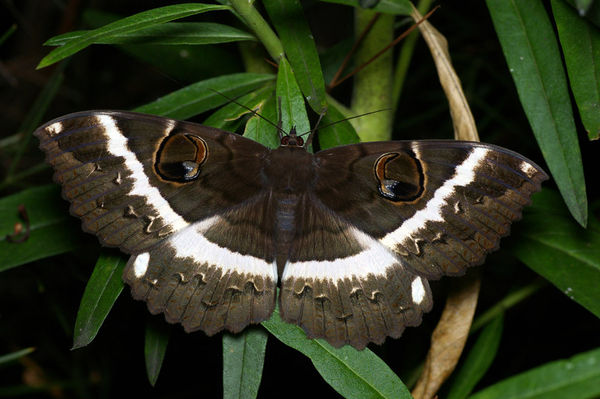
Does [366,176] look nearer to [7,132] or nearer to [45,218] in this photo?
[45,218]

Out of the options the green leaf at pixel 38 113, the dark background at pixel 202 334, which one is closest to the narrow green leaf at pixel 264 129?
the dark background at pixel 202 334

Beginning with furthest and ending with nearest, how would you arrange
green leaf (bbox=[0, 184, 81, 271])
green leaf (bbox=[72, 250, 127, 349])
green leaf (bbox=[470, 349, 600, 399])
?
green leaf (bbox=[0, 184, 81, 271]), green leaf (bbox=[72, 250, 127, 349]), green leaf (bbox=[470, 349, 600, 399])

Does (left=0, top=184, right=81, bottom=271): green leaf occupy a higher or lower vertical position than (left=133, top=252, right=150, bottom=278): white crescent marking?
lower

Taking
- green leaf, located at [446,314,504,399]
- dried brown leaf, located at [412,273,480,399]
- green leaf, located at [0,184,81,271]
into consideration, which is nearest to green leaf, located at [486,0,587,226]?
dried brown leaf, located at [412,273,480,399]

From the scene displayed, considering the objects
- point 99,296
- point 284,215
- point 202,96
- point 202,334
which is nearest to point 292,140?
point 284,215

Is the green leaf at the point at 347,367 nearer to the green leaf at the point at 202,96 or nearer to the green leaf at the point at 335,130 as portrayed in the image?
the green leaf at the point at 335,130

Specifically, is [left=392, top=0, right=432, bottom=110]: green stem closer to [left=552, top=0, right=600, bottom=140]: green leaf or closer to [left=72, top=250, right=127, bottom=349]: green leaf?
[left=552, top=0, right=600, bottom=140]: green leaf

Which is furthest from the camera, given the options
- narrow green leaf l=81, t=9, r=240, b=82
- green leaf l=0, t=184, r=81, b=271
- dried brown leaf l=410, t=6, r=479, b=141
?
narrow green leaf l=81, t=9, r=240, b=82
